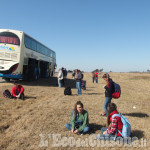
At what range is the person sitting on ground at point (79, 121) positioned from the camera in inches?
199

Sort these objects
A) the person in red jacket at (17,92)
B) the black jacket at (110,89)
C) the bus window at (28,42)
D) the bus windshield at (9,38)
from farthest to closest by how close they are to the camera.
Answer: the bus window at (28,42) → the bus windshield at (9,38) → the person in red jacket at (17,92) → the black jacket at (110,89)

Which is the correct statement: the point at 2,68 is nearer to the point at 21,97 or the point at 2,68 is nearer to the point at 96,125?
the point at 21,97

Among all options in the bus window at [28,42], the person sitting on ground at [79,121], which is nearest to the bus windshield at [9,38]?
the bus window at [28,42]

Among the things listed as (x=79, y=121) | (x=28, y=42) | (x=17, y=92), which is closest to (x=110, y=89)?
(x=79, y=121)

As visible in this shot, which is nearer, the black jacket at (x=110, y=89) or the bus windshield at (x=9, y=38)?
the black jacket at (x=110, y=89)

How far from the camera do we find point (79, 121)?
526 cm

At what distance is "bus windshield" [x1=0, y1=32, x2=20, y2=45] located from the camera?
14.2 meters

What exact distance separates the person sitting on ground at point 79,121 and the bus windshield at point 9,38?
11.0 metres

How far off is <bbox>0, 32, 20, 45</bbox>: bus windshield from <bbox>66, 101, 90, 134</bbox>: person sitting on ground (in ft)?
36.2

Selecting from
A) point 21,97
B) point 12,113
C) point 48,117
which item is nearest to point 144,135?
point 48,117

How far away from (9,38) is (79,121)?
11640mm

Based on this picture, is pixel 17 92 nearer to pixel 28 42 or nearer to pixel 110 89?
pixel 110 89

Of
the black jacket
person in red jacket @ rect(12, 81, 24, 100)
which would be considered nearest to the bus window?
→ person in red jacket @ rect(12, 81, 24, 100)

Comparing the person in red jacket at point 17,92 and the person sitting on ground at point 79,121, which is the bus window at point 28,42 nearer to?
the person in red jacket at point 17,92
